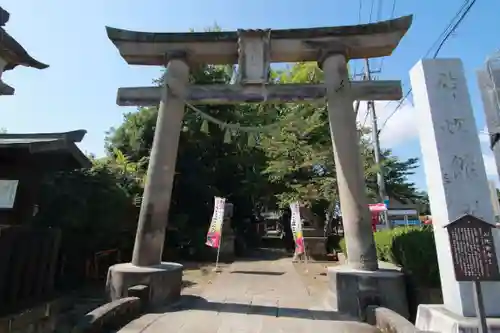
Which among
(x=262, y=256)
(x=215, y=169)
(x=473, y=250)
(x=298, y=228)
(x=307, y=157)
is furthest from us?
(x=215, y=169)

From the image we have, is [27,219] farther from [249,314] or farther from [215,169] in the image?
[215,169]

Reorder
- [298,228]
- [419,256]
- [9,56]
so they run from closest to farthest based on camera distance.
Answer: [9,56]
[419,256]
[298,228]

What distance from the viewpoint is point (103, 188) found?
10.2m

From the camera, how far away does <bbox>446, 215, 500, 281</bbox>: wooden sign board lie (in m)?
3.70

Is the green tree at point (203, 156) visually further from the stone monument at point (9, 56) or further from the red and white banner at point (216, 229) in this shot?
the stone monument at point (9, 56)

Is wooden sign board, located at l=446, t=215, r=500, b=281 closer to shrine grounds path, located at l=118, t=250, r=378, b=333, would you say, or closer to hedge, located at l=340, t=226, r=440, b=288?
shrine grounds path, located at l=118, t=250, r=378, b=333

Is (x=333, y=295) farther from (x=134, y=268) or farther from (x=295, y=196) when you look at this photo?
(x=295, y=196)

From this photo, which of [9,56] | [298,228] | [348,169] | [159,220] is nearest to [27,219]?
[159,220]

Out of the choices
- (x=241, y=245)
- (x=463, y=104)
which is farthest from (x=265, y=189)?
(x=463, y=104)

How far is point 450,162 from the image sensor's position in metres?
4.71

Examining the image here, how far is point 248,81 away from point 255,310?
4.81 metres

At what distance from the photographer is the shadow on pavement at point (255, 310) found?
19.2 ft

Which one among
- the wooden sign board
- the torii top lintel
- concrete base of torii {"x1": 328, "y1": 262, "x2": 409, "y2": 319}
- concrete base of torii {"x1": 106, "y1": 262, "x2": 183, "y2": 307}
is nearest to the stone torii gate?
the torii top lintel

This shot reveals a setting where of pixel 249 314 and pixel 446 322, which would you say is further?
pixel 249 314
